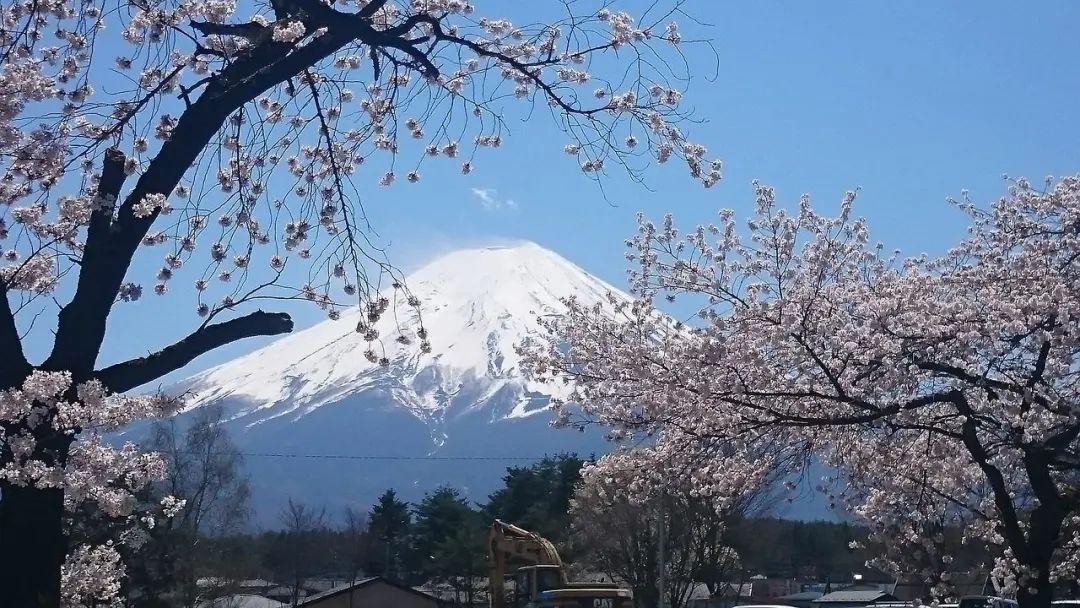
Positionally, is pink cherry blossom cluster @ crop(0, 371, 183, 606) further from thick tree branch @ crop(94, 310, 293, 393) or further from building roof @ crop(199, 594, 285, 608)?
building roof @ crop(199, 594, 285, 608)

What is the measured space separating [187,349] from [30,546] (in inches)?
44.0

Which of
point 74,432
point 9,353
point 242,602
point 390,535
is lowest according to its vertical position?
point 242,602

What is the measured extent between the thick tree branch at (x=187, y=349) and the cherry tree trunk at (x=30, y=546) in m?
0.60

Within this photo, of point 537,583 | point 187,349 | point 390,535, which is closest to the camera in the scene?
point 187,349

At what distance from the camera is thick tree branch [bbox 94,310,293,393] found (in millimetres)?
5438

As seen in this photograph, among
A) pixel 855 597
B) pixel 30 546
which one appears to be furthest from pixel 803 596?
pixel 30 546

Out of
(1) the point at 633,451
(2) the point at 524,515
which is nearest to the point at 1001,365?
(1) the point at 633,451

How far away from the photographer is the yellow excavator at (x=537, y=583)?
2108 centimetres

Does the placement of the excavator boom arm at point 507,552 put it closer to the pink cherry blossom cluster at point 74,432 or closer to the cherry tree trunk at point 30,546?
the pink cherry blossom cluster at point 74,432

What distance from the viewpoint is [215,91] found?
5.90m

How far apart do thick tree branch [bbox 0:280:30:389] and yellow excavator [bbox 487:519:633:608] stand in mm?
16709

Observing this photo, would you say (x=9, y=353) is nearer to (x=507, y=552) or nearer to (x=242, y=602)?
(x=507, y=552)

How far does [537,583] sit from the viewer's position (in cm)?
2281

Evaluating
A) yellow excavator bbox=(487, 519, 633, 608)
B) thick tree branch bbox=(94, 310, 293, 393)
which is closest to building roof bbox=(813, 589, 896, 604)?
yellow excavator bbox=(487, 519, 633, 608)
